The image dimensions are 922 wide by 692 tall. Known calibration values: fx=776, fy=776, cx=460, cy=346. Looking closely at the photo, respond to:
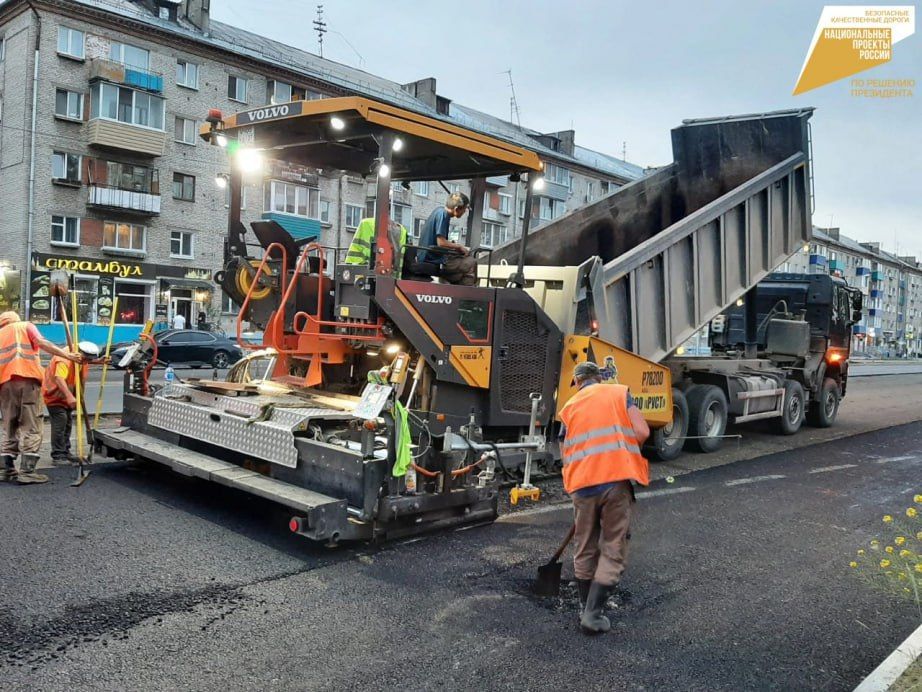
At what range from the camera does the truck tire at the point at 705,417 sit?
9.62 metres

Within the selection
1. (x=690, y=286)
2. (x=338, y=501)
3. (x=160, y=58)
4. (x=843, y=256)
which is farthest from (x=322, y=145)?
(x=843, y=256)

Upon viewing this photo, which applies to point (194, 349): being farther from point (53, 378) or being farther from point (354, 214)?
point (53, 378)

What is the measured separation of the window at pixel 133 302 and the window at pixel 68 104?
252 inches

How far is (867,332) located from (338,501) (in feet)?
308

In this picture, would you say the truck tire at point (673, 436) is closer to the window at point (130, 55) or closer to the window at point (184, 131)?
the window at point (184, 131)

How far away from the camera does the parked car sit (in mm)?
21516

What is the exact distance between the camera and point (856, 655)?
390 cm

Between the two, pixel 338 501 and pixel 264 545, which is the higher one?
pixel 338 501

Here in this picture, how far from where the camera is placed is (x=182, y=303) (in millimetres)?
32125

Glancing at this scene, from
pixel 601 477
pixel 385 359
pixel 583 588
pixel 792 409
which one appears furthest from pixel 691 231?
pixel 583 588

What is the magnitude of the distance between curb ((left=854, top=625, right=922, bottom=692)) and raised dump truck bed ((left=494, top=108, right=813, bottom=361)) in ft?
13.6

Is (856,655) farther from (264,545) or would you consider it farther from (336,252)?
(336,252)

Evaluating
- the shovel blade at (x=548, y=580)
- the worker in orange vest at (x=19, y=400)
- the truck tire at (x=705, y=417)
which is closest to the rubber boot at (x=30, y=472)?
the worker in orange vest at (x=19, y=400)

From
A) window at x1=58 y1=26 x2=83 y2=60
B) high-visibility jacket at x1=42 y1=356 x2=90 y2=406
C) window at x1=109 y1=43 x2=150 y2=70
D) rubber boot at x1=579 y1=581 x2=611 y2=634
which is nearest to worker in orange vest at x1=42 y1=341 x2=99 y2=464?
high-visibility jacket at x1=42 y1=356 x2=90 y2=406
